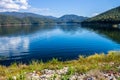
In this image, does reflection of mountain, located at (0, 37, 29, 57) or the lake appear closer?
the lake

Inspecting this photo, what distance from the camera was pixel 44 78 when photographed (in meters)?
14.8

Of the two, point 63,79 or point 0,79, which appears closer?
point 63,79

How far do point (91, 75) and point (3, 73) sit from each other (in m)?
7.00

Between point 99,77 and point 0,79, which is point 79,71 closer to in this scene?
point 99,77

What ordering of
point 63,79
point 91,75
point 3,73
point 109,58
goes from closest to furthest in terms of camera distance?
1. point 63,79
2. point 91,75
3. point 3,73
4. point 109,58

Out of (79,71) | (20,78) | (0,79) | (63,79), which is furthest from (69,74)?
(0,79)

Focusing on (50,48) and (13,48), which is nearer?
(50,48)

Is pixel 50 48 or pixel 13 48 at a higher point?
pixel 50 48

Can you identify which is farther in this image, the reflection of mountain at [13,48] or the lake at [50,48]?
the reflection of mountain at [13,48]

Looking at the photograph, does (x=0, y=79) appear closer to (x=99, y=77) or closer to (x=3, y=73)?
(x=3, y=73)

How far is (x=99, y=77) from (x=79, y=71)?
2.75 meters

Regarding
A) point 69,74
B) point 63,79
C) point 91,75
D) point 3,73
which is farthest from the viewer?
point 3,73

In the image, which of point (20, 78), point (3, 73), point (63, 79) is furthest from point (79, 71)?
point (3, 73)

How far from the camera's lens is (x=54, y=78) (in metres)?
14.4
